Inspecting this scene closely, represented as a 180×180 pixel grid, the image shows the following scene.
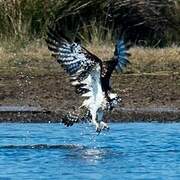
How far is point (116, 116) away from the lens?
42.9 ft

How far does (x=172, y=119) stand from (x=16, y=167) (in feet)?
10.7

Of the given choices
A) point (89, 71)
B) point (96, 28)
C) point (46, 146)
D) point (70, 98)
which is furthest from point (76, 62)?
point (96, 28)

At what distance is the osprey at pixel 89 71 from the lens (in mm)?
11211

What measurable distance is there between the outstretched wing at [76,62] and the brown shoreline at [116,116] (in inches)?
58.5

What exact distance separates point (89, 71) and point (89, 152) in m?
0.82

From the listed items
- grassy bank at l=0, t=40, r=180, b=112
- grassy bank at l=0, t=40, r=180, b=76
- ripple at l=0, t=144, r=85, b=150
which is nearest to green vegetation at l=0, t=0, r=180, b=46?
grassy bank at l=0, t=40, r=180, b=76

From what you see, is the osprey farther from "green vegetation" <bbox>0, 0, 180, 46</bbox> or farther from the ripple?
"green vegetation" <bbox>0, 0, 180, 46</bbox>

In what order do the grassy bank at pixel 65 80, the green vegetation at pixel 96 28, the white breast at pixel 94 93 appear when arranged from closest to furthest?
the white breast at pixel 94 93, the grassy bank at pixel 65 80, the green vegetation at pixel 96 28

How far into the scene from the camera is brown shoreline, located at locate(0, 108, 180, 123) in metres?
12.8

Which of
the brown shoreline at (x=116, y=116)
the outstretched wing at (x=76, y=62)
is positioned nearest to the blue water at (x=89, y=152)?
the brown shoreline at (x=116, y=116)

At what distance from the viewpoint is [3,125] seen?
41.2 ft

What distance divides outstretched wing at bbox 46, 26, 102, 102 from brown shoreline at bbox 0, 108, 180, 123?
4.88 feet

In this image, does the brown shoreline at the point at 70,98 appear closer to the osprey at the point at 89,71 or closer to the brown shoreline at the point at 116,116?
the brown shoreline at the point at 116,116

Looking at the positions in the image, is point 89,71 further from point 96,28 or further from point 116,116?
point 96,28
